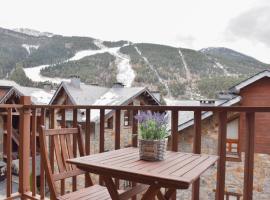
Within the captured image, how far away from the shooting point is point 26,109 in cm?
309

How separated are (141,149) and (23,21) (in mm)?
55263

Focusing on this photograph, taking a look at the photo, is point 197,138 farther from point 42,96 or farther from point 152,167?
point 42,96

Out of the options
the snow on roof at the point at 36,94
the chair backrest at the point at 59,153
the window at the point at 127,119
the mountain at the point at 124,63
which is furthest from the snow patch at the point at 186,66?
the chair backrest at the point at 59,153

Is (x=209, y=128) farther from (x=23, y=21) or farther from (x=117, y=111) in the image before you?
(x=23, y=21)

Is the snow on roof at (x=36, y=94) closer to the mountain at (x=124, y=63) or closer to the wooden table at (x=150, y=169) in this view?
the wooden table at (x=150, y=169)

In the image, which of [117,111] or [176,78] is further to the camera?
[176,78]

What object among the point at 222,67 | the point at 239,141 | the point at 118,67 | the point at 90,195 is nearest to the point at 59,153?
the point at 90,195

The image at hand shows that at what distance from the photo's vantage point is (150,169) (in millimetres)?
1538

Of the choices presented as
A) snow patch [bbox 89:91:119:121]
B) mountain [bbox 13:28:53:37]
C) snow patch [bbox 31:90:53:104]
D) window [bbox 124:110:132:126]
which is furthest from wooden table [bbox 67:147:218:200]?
mountain [bbox 13:28:53:37]

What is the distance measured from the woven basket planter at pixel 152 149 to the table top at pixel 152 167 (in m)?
0.04

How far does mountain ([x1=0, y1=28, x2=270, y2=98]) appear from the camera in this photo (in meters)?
35.7

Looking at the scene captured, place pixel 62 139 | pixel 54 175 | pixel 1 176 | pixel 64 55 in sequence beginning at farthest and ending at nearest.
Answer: pixel 64 55
pixel 1 176
pixel 62 139
pixel 54 175

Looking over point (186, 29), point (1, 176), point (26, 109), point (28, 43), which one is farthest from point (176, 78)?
point (26, 109)

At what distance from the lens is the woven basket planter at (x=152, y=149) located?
5.73ft
